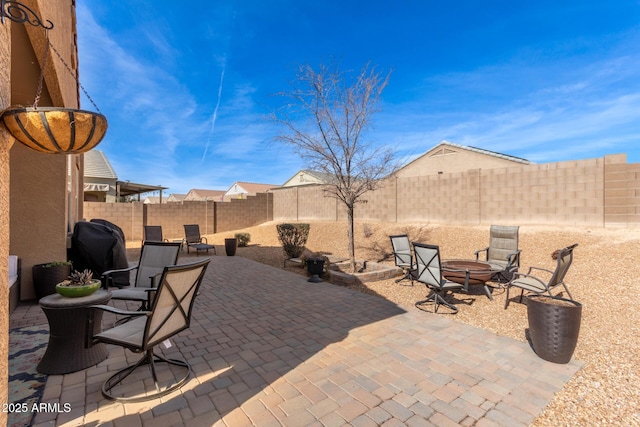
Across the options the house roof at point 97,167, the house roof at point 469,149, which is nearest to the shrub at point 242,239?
the house roof at point 97,167

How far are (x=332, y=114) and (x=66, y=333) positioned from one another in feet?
20.9

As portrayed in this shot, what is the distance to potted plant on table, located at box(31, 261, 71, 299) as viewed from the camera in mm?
4965

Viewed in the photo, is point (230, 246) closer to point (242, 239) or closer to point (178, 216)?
point (242, 239)

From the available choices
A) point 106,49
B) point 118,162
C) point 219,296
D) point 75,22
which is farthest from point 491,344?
point 118,162

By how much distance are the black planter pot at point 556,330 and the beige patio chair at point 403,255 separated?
3196mm

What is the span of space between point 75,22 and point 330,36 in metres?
7.17

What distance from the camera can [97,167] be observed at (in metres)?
20.8

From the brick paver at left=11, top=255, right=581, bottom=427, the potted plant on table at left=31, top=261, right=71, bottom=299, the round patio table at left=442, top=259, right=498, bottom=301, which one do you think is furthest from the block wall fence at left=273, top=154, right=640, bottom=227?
the potted plant on table at left=31, top=261, right=71, bottom=299

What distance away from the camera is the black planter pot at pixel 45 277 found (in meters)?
4.96

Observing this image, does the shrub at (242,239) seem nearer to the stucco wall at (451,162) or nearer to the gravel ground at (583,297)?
the gravel ground at (583,297)

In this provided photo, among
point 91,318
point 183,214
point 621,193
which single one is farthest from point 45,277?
point 621,193

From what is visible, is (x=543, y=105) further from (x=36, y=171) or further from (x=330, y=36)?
(x=36, y=171)

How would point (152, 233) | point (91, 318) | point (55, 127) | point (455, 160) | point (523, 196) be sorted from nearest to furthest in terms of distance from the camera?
point (55, 127) → point (91, 318) → point (523, 196) → point (152, 233) → point (455, 160)

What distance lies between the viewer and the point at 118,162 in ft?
72.5
